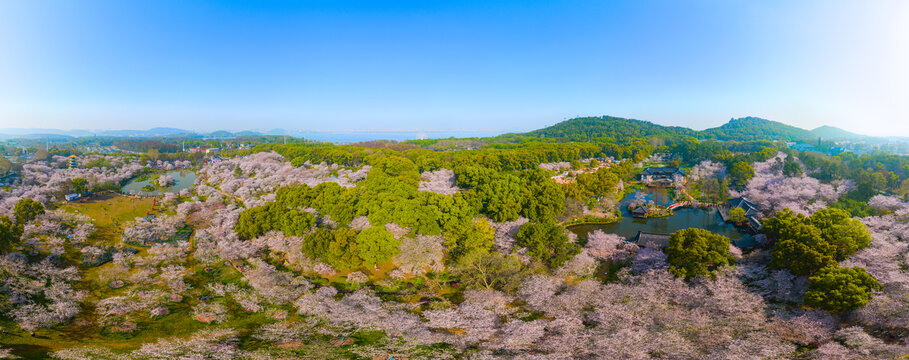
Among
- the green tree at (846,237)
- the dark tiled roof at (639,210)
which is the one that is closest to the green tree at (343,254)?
the green tree at (846,237)

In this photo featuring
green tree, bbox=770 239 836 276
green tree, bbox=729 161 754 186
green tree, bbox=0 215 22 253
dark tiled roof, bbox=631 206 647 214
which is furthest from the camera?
green tree, bbox=729 161 754 186

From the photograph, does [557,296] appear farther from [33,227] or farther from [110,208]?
[110,208]

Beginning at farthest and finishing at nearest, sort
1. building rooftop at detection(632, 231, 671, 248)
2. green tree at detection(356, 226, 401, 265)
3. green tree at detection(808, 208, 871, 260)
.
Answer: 1. building rooftop at detection(632, 231, 671, 248)
2. green tree at detection(356, 226, 401, 265)
3. green tree at detection(808, 208, 871, 260)

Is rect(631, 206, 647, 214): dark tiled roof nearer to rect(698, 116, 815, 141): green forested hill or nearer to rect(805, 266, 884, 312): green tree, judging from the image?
rect(805, 266, 884, 312): green tree

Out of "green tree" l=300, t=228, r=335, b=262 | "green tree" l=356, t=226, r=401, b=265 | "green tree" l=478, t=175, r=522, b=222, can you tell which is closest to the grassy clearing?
"green tree" l=300, t=228, r=335, b=262

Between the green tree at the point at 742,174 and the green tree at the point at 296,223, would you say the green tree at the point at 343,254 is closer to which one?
the green tree at the point at 296,223

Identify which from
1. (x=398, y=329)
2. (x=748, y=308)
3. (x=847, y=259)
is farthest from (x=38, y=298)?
(x=847, y=259)

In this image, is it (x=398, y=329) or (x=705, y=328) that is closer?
(x=705, y=328)
